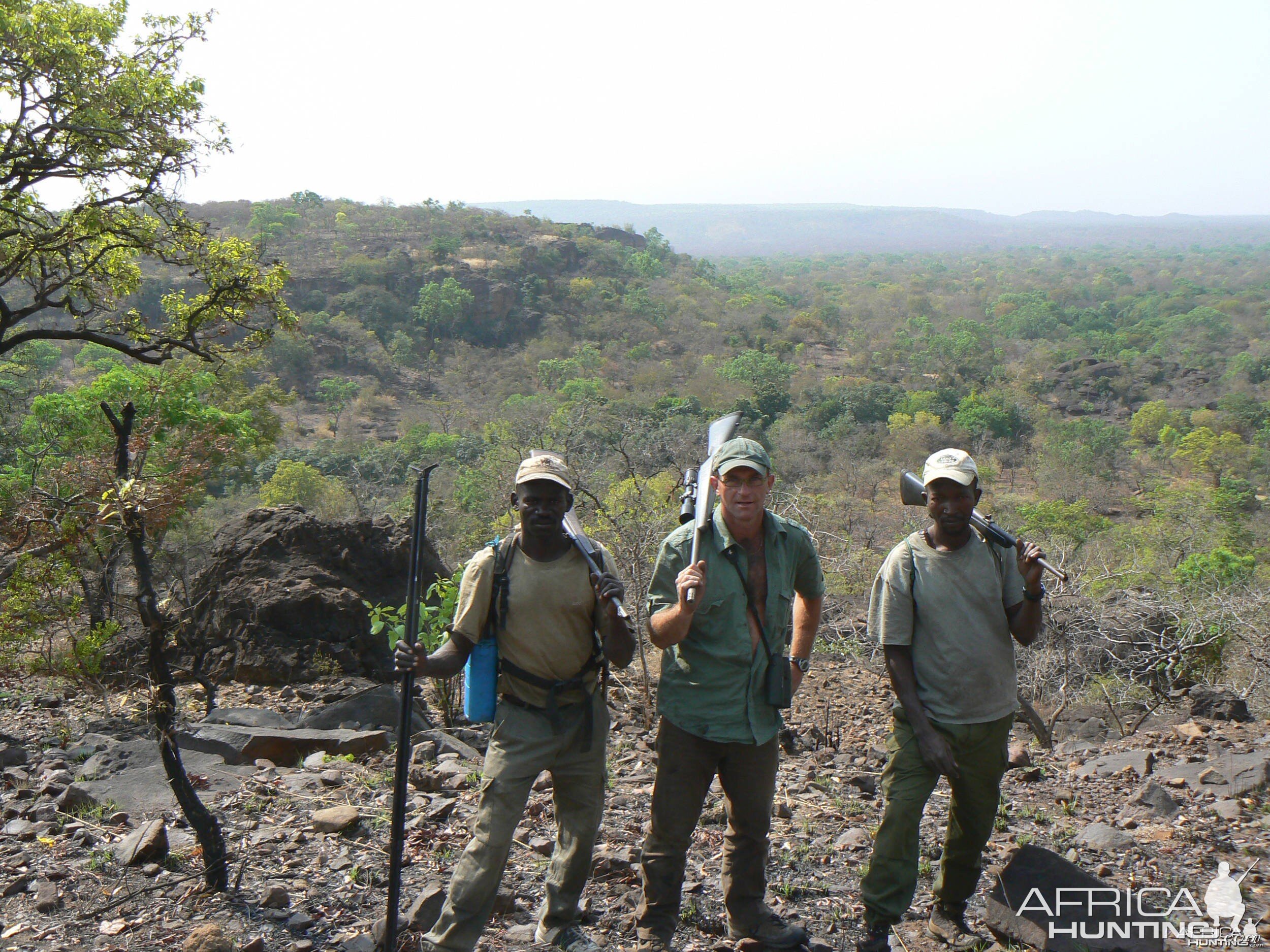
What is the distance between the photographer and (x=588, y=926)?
3.08 metres

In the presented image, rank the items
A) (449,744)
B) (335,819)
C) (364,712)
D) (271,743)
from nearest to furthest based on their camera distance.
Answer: (335,819) → (271,743) → (449,744) → (364,712)

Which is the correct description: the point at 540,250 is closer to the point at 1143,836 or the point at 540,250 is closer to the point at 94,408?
the point at 94,408

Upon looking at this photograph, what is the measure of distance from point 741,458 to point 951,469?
2.17 feet

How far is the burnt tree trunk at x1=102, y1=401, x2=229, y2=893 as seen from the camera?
315 cm

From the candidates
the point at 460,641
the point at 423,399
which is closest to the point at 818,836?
the point at 460,641

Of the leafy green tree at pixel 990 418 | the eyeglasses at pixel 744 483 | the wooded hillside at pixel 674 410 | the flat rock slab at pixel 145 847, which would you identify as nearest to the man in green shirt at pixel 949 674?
the eyeglasses at pixel 744 483

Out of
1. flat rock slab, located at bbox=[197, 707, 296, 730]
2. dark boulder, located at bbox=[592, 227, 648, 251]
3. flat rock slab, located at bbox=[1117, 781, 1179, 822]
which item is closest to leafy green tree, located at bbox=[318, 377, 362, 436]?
flat rock slab, located at bbox=[197, 707, 296, 730]

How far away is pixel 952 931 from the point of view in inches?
119

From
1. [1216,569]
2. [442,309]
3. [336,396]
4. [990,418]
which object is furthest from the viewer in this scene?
[442,309]

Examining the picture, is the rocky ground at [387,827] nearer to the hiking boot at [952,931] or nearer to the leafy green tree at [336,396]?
the hiking boot at [952,931]

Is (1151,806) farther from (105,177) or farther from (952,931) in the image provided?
(105,177)

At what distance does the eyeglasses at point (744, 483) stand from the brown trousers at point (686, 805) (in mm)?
762

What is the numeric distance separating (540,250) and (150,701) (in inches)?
2606

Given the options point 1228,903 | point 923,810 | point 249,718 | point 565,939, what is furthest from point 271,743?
point 1228,903
